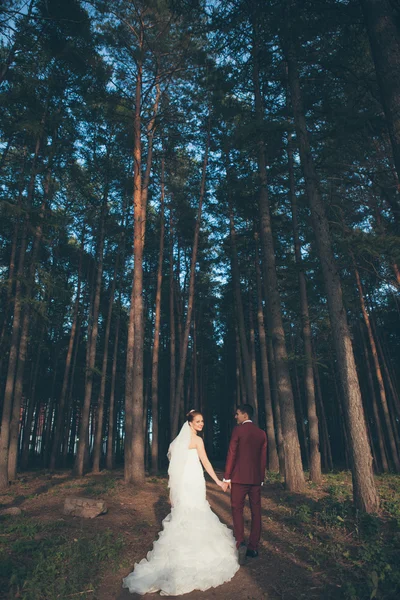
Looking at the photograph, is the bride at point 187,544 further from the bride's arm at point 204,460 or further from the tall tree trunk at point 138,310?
the tall tree trunk at point 138,310

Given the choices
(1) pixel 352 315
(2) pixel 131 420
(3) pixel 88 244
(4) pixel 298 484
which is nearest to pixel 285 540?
(4) pixel 298 484

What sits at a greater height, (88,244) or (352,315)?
(88,244)

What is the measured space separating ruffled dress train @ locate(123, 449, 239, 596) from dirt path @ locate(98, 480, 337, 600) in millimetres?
132

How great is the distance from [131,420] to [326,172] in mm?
11430

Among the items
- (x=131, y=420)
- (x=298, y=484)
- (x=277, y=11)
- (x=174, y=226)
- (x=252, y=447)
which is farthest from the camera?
(x=174, y=226)

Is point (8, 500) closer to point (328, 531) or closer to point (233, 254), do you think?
point (328, 531)

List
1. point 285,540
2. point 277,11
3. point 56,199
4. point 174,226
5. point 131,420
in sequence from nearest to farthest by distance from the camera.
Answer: point 285,540 → point 277,11 → point 131,420 → point 56,199 → point 174,226

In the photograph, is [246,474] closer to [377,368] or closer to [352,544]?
[352,544]

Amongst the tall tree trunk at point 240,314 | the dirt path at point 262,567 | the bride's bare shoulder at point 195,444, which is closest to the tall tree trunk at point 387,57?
the bride's bare shoulder at point 195,444

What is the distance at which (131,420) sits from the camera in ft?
41.3

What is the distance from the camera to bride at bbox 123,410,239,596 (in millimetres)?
4500

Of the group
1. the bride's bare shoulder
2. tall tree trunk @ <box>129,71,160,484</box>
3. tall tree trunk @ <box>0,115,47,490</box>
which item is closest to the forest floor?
the bride's bare shoulder

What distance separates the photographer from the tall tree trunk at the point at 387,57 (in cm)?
574

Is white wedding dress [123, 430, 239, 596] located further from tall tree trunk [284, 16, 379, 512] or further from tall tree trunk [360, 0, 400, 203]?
tall tree trunk [360, 0, 400, 203]
